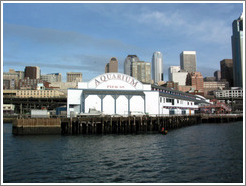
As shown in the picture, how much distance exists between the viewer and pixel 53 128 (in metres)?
50.5

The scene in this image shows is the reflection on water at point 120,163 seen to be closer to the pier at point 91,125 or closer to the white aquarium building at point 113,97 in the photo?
the pier at point 91,125

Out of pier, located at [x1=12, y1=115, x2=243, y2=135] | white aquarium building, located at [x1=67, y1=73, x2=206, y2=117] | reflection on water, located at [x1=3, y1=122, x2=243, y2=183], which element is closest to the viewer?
reflection on water, located at [x1=3, y1=122, x2=243, y2=183]

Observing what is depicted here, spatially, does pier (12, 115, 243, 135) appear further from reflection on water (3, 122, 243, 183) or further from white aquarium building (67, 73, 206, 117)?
reflection on water (3, 122, 243, 183)

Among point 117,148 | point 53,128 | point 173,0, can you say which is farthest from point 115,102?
point 173,0

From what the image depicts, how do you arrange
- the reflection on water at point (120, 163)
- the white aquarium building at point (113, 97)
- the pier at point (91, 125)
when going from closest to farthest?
the reflection on water at point (120, 163)
the pier at point (91, 125)
the white aquarium building at point (113, 97)

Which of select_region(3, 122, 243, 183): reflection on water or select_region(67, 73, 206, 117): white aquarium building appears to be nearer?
select_region(3, 122, 243, 183): reflection on water

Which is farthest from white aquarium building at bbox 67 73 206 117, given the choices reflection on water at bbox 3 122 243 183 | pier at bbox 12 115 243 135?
reflection on water at bbox 3 122 243 183

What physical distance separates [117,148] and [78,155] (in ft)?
22.0

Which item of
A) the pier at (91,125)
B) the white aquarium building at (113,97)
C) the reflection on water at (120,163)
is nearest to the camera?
the reflection on water at (120,163)

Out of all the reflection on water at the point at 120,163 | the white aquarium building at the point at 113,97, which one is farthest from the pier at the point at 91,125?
the reflection on water at the point at 120,163

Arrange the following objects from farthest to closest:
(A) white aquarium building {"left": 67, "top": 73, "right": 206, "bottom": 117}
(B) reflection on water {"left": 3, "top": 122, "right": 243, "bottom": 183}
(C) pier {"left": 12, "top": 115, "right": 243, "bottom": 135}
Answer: (A) white aquarium building {"left": 67, "top": 73, "right": 206, "bottom": 117}, (C) pier {"left": 12, "top": 115, "right": 243, "bottom": 135}, (B) reflection on water {"left": 3, "top": 122, "right": 243, "bottom": 183}

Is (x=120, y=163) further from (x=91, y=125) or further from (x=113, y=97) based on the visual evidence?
(x=113, y=97)

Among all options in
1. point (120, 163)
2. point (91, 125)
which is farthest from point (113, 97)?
point (120, 163)

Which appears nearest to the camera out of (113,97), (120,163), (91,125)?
(120,163)
